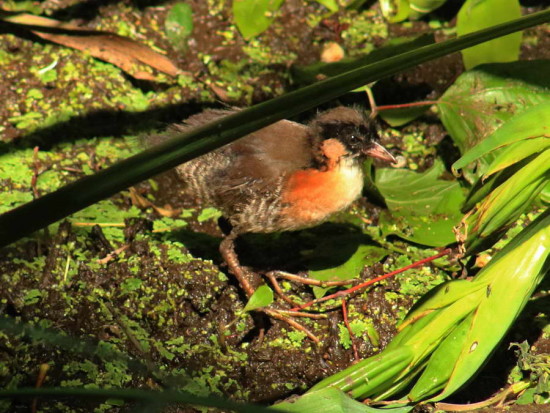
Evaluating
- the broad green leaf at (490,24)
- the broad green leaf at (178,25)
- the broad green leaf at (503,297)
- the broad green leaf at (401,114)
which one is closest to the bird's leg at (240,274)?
the broad green leaf at (503,297)

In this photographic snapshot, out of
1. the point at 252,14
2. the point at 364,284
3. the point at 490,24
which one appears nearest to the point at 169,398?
the point at 364,284

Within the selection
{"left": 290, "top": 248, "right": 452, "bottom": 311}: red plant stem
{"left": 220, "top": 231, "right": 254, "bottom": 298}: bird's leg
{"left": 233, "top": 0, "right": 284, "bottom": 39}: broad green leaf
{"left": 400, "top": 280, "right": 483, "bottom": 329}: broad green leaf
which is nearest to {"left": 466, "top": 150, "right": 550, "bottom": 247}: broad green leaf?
{"left": 400, "top": 280, "right": 483, "bottom": 329}: broad green leaf

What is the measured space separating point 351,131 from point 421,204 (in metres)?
0.79

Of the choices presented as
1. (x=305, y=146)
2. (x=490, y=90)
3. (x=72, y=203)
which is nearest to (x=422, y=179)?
(x=490, y=90)

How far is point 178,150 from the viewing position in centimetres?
199

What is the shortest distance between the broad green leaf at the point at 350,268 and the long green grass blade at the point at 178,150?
2.06m

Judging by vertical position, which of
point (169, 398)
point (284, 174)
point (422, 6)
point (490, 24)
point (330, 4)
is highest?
point (330, 4)

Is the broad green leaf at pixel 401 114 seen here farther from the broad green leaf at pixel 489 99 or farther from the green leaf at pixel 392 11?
the green leaf at pixel 392 11

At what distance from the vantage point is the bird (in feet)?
13.0

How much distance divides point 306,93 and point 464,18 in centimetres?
300

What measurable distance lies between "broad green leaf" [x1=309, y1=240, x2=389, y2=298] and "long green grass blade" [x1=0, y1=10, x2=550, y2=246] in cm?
206

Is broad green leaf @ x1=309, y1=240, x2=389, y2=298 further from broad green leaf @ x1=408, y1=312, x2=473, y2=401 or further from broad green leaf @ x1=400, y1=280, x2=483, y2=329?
broad green leaf @ x1=408, y1=312, x2=473, y2=401

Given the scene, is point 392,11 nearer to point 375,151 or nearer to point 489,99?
point 489,99

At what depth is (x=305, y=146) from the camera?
4.08m
